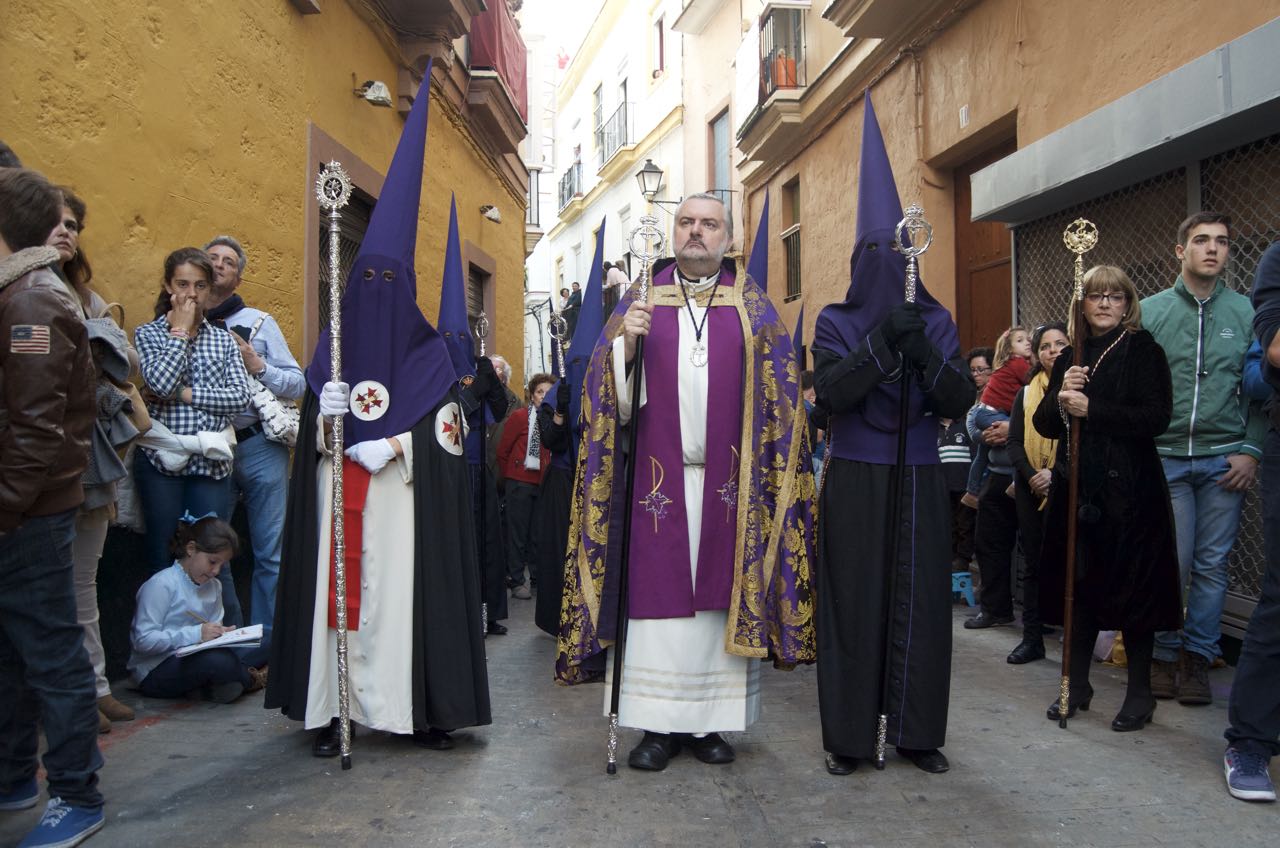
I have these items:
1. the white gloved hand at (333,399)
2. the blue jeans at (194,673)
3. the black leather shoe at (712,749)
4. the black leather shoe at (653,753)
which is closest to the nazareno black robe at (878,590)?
the black leather shoe at (712,749)

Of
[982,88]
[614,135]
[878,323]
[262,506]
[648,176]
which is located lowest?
[262,506]

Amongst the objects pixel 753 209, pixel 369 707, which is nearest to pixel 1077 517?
pixel 369 707

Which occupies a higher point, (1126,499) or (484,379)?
(484,379)

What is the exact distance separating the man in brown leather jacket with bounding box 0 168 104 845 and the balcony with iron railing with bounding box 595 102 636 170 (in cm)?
2273

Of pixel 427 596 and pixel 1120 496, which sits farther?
pixel 1120 496

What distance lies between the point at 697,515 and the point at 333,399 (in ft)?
4.57

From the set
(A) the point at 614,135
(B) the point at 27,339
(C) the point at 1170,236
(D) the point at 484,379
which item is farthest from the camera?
(A) the point at 614,135

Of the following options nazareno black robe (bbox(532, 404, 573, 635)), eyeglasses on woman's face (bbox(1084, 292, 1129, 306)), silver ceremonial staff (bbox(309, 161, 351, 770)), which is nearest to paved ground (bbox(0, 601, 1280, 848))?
silver ceremonial staff (bbox(309, 161, 351, 770))

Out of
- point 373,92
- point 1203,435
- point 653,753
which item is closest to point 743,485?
point 653,753

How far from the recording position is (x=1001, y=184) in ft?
24.2

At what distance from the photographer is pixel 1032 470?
5844 mm

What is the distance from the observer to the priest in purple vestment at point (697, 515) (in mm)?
3904

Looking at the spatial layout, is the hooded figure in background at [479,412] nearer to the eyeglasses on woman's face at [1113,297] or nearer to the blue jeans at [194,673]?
the blue jeans at [194,673]

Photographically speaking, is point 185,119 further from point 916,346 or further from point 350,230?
point 916,346
